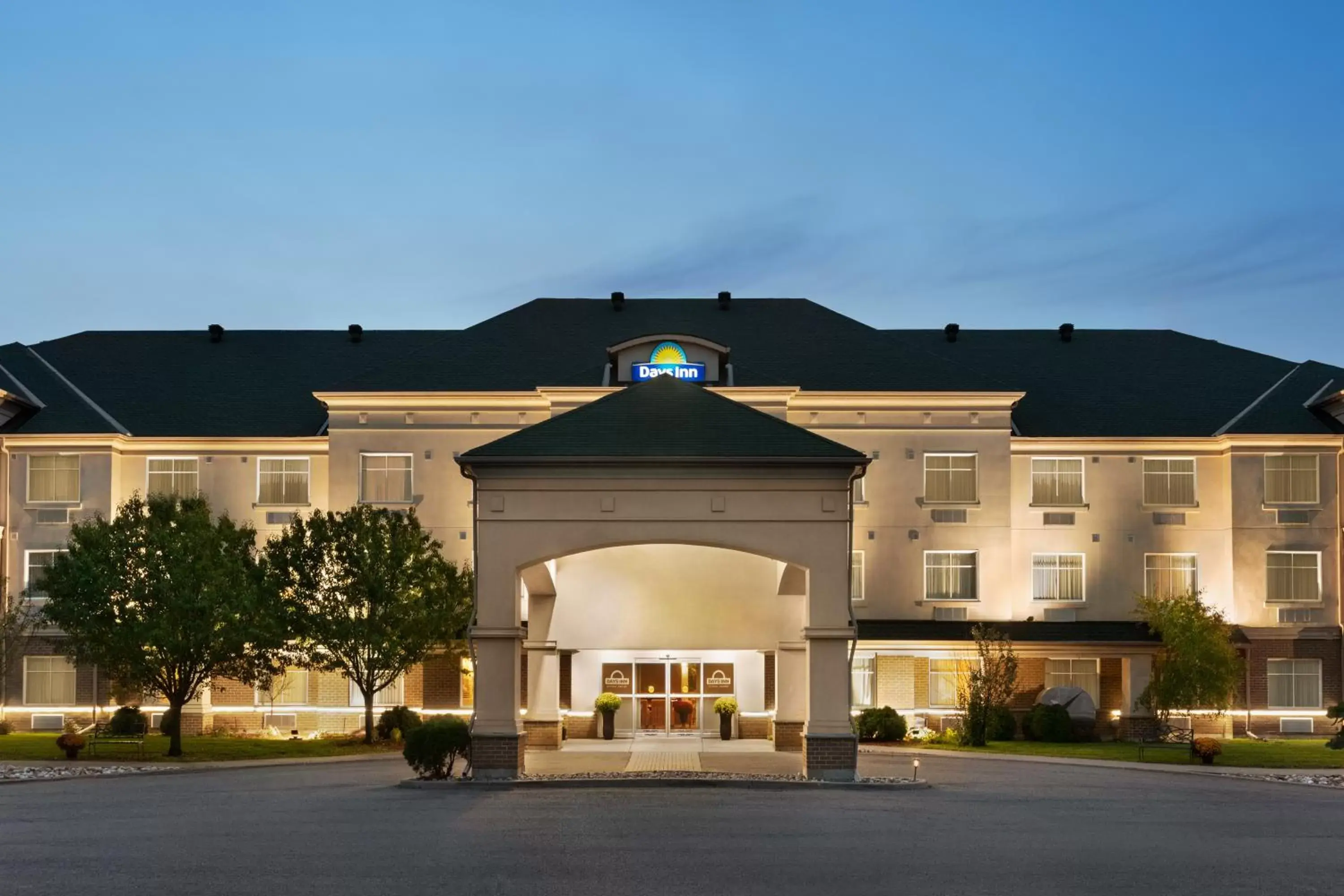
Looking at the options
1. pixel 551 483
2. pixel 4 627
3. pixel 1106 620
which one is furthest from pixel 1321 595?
pixel 4 627

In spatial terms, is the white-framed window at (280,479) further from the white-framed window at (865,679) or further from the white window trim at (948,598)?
the white window trim at (948,598)

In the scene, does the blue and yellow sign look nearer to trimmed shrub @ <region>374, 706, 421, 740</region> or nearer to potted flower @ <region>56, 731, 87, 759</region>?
trimmed shrub @ <region>374, 706, 421, 740</region>

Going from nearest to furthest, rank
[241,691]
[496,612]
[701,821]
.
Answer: [701,821], [496,612], [241,691]

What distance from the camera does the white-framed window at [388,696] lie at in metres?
48.6

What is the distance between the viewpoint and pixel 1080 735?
1837 inches

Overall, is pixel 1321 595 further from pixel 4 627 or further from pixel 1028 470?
pixel 4 627

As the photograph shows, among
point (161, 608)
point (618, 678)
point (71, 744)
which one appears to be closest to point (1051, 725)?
point (618, 678)

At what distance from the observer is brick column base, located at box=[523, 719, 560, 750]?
40125 millimetres

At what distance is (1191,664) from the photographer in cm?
4491

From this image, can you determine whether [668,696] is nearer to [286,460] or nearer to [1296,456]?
[286,460]

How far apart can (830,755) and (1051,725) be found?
58.0 ft

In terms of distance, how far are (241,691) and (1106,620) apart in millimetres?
28256

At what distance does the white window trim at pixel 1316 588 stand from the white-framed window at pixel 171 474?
35208 millimetres

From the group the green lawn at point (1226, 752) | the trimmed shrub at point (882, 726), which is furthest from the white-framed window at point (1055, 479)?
the trimmed shrub at point (882, 726)
